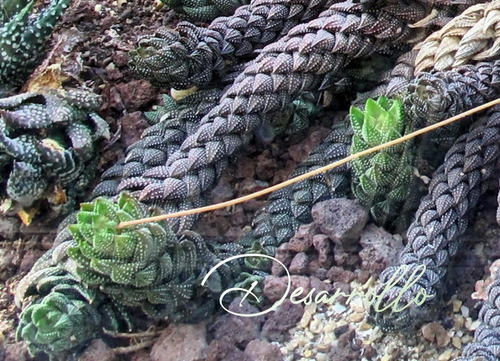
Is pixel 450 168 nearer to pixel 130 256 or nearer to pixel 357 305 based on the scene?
pixel 357 305

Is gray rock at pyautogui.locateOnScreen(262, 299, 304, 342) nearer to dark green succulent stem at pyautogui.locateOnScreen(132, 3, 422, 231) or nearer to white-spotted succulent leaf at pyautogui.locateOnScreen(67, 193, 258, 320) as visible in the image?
white-spotted succulent leaf at pyautogui.locateOnScreen(67, 193, 258, 320)

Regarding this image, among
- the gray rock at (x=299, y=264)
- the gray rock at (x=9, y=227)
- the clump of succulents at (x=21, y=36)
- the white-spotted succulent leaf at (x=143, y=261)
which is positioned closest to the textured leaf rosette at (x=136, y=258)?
the white-spotted succulent leaf at (x=143, y=261)

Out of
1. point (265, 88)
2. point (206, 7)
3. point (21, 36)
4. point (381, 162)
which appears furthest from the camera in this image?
point (206, 7)

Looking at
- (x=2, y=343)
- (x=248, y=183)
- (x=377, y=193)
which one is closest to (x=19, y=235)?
(x=2, y=343)

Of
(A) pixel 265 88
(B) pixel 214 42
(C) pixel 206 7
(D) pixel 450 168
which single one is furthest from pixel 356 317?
(C) pixel 206 7

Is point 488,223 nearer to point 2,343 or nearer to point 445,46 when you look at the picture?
point 445,46

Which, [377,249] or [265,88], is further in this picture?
[265,88]

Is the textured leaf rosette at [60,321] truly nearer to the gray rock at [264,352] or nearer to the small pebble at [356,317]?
the gray rock at [264,352]
